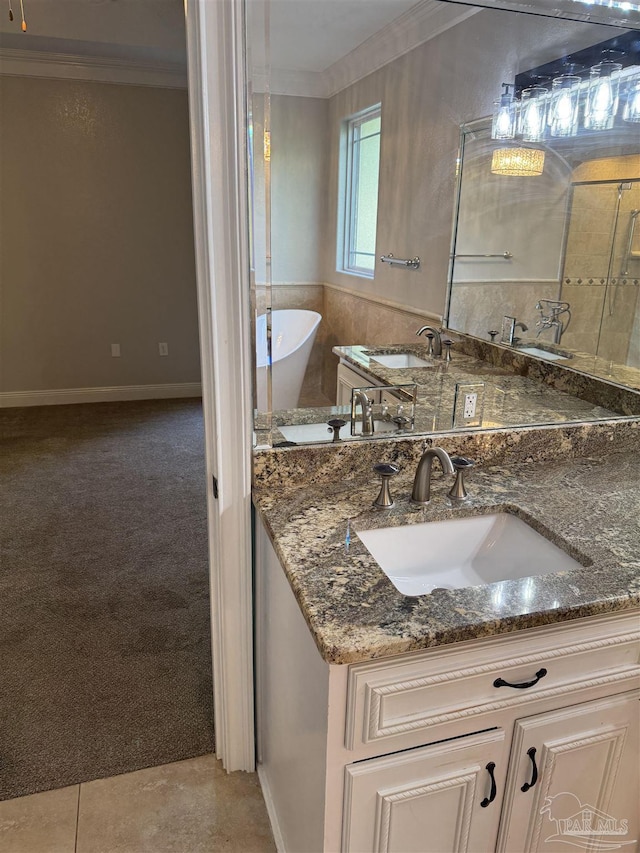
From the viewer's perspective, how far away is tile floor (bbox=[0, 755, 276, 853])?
5.26ft

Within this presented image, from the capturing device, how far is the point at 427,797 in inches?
46.3

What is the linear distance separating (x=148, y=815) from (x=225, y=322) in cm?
134

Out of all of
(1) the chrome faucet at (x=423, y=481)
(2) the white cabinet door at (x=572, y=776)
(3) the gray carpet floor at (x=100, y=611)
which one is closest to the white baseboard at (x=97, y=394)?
(3) the gray carpet floor at (x=100, y=611)

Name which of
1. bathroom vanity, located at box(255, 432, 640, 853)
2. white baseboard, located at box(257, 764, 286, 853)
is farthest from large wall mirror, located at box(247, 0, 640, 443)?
white baseboard, located at box(257, 764, 286, 853)

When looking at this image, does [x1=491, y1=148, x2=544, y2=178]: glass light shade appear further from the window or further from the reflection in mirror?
the window

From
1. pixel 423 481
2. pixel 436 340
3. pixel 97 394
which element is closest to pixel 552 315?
pixel 436 340

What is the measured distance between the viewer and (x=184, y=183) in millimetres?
5094

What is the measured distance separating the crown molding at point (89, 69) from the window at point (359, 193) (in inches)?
151

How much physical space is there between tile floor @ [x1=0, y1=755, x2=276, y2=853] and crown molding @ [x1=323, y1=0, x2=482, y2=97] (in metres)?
1.91

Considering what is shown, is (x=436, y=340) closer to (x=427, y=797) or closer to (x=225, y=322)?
(x=225, y=322)

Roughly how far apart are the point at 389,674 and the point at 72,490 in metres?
2.98

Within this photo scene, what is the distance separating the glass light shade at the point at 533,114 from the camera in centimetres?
175

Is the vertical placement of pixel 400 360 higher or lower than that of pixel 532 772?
higher

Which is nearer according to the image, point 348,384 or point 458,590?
point 458,590
